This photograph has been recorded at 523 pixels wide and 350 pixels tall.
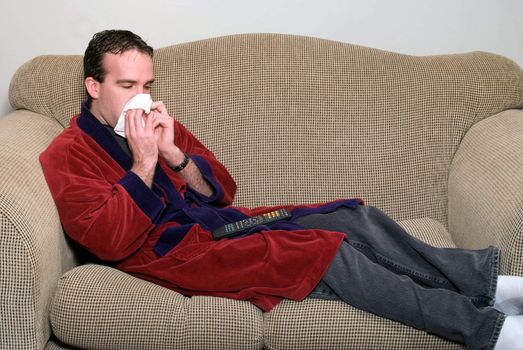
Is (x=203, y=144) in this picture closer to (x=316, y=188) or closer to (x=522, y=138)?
(x=316, y=188)

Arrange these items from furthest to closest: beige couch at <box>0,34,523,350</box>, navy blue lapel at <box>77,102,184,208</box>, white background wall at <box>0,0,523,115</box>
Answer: white background wall at <box>0,0,523,115</box> → beige couch at <box>0,34,523,350</box> → navy blue lapel at <box>77,102,184,208</box>

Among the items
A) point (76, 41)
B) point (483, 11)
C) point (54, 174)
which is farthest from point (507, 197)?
point (76, 41)

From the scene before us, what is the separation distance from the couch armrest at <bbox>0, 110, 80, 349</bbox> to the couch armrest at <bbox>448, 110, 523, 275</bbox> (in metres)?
1.20

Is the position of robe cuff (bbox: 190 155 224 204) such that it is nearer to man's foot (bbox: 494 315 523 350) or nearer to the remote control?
the remote control

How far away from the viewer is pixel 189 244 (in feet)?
6.54

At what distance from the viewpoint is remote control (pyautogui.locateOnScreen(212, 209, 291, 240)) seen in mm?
2002

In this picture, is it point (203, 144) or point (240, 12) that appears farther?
point (240, 12)

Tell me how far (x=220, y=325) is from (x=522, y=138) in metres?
1.13

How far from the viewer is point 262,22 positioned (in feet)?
9.12

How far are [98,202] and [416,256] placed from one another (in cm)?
87

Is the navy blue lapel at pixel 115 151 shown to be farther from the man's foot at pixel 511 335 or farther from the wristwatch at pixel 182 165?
the man's foot at pixel 511 335

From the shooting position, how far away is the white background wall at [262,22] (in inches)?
108

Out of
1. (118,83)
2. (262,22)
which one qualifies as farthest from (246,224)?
(262,22)

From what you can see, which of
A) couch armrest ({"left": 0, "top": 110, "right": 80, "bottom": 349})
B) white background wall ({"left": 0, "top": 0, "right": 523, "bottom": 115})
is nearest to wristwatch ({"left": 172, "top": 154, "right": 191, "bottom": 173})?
couch armrest ({"left": 0, "top": 110, "right": 80, "bottom": 349})
